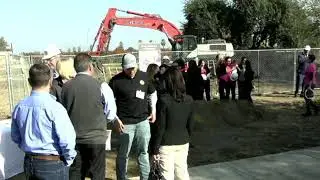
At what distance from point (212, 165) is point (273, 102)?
10992 mm

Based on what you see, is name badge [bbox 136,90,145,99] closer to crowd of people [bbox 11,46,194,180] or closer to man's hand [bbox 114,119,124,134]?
crowd of people [bbox 11,46,194,180]

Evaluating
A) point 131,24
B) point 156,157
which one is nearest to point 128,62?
point 156,157

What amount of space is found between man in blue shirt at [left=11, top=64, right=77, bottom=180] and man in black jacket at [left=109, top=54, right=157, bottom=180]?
2207 mm

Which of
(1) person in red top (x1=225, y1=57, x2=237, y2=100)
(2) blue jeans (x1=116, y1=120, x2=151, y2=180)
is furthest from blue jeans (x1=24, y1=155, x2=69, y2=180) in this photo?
(1) person in red top (x1=225, y1=57, x2=237, y2=100)

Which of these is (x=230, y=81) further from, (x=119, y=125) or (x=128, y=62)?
(x=119, y=125)

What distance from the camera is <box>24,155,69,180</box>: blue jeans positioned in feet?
14.4

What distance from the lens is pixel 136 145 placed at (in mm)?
6938

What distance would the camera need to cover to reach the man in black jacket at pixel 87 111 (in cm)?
573

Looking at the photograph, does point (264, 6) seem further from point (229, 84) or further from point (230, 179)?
point (230, 179)

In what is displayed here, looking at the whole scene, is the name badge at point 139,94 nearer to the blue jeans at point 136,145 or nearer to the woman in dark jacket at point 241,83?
the blue jeans at point 136,145

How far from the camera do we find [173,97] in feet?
18.9

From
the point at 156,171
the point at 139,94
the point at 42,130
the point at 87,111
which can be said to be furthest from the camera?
the point at 139,94

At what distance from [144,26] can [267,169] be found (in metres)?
30.1

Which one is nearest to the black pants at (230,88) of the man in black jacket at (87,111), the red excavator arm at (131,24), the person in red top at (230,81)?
the person in red top at (230,81)
